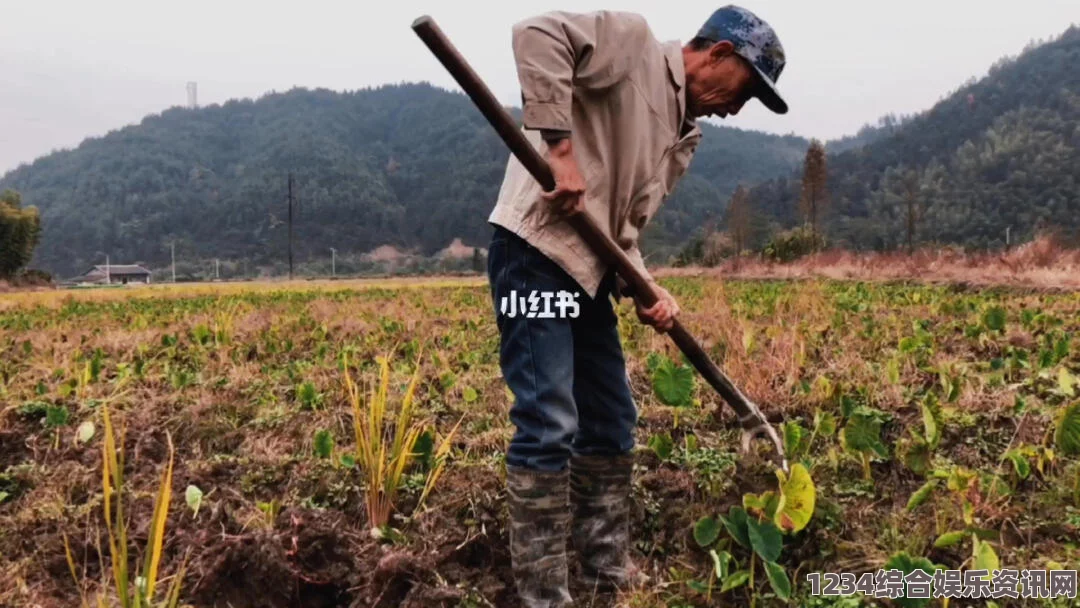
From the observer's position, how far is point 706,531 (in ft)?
6.91

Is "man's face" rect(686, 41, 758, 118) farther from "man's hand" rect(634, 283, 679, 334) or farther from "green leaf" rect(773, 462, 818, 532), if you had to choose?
"green leaf" rect(773, 462, 818, 532)

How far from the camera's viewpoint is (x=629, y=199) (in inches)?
85.0

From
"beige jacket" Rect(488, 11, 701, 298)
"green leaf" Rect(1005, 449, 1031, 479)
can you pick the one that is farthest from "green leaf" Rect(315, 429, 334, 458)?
"green leaf" Rect(1005, 449, 1031, 479)

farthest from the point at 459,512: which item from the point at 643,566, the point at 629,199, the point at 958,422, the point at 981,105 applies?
the point at 981,105

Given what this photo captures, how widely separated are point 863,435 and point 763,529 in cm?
71

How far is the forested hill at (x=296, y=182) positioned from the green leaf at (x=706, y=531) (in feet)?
218

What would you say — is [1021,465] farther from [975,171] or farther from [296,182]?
[296,182]

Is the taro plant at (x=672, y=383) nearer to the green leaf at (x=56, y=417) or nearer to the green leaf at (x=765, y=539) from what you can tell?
the green leaf at (x=765, y=539)

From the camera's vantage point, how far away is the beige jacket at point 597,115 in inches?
73.4

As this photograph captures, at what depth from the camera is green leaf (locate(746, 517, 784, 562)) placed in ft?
6.54

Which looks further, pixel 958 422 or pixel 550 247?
pixel 958 422

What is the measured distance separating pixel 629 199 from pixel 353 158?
13032 cm

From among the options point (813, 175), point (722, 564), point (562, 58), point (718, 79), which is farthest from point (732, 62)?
point (813, 175)

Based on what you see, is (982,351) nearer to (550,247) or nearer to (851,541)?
(851,541)
